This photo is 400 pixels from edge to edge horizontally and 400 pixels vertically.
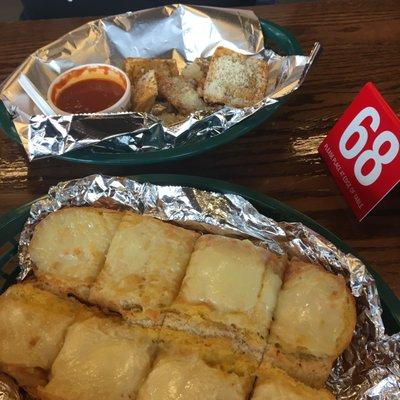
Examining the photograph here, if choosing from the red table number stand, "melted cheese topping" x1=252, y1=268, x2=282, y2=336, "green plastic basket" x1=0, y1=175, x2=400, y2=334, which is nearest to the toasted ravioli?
"green plastic basket" x1=0, y1=175, x2=400, y2=334

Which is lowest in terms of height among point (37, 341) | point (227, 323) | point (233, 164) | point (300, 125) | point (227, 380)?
point (37, 341)

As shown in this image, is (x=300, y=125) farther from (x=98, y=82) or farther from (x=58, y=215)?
(x=58, y=215)

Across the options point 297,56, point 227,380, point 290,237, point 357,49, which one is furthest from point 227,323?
point 357,49

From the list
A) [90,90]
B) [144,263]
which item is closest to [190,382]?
[144,263]

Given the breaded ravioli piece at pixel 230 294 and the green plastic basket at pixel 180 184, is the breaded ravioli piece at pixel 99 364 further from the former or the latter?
the green plastic basket at pixel 180 184

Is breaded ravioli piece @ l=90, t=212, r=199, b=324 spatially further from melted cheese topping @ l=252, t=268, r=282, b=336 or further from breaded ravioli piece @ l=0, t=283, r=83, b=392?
melted cheese topping @ l=252, t=268, r=282, b=336

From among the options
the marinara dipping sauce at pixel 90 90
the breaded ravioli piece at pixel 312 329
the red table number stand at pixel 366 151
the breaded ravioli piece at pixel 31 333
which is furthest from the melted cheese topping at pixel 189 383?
the marinara dipping sauce at pixel 90 90
